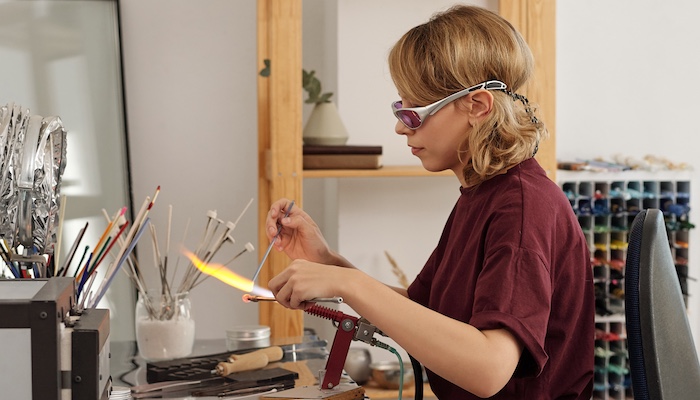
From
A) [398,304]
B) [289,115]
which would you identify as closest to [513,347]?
[398,304]

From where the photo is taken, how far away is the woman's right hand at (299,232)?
166 cm

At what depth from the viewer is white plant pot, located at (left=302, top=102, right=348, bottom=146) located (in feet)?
7.80

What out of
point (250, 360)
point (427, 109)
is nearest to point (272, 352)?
point (250, 360)

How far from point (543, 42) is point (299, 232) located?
1122 mm

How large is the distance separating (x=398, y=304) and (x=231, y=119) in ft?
5.08

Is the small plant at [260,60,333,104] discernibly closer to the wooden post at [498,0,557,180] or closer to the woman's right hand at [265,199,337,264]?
the wooden post at [498,0,557,180]

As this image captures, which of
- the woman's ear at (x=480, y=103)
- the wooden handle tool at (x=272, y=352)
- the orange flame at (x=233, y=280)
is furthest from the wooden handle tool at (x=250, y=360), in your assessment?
the woman's ear at (x=480, y=103)

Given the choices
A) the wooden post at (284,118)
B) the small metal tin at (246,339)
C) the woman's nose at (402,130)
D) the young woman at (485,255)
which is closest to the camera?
the young woman at (485,255)

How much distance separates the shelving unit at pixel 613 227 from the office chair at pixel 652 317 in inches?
48.6

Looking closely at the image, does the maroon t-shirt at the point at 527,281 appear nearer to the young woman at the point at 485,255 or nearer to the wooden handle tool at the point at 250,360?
the young woman at the point at 485,255

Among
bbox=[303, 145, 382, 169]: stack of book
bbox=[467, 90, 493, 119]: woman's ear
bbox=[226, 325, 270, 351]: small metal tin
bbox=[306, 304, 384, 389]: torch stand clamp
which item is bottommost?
bbox=[226, 325, 270, 351]: small metal tin

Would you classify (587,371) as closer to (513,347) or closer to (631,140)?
(513,347)

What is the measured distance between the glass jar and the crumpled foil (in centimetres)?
69

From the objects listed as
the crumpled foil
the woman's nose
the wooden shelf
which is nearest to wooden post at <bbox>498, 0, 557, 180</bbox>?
the wooden shelf
